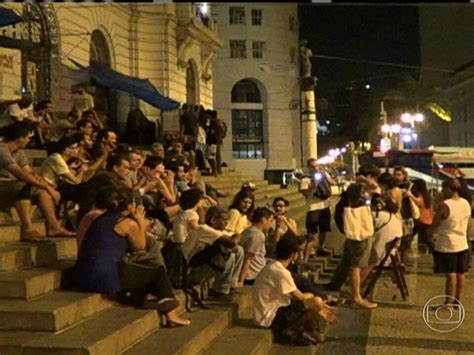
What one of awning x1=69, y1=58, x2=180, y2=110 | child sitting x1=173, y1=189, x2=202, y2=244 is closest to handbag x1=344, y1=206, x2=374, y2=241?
child sitting x1=173, y1=189, x2=202, y2=244

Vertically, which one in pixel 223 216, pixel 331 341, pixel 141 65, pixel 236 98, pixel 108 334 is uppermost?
pixel 141 65

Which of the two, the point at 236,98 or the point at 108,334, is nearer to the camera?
the point at 108,334

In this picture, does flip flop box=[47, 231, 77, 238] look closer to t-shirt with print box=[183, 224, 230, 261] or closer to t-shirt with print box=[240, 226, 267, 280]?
t-shirt with print box=[183, 224, 230, 261]

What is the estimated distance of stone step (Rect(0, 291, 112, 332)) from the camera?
487 centimetres

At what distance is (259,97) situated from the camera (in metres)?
13.5

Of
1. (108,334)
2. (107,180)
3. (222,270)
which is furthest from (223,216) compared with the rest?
(108,334)

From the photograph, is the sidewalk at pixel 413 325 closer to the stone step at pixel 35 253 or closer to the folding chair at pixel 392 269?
the folding chair at pixel 392 269

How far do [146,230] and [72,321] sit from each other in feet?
4.35

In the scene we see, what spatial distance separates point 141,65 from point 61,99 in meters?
4.64

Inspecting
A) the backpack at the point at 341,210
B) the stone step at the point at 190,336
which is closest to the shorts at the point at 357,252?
the backpack at the point at 341,210

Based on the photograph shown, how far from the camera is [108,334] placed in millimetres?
4777

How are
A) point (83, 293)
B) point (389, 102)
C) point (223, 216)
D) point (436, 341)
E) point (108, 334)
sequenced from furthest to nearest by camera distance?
point (389, 102) < point (223, 216) < point (436, 341) < point (83, 293) < point (108, 334)

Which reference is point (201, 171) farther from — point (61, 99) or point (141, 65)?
point (141, 65)

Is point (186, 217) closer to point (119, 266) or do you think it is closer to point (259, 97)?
point (119, 266)
